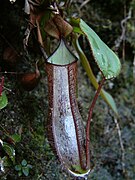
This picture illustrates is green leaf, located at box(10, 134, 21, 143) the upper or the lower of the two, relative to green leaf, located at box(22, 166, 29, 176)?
upper

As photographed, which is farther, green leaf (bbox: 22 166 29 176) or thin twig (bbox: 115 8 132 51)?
thin twig (bbox: 115 8 132 51)

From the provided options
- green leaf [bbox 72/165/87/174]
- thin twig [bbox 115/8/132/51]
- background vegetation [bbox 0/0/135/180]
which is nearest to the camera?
green leaf [bbox 72/165/87/174]

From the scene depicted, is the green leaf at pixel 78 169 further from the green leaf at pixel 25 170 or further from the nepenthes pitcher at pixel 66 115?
the green leaf at pixel 25 170

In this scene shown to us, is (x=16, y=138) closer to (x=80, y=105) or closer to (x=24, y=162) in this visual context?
(x=24, y=162)

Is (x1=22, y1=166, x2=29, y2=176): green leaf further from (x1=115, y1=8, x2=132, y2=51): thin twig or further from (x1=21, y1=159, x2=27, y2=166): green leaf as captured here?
(x1=115, y1=8, x2=132, y2=51): thin twig

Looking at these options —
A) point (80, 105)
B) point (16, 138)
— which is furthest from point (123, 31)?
point (16, 138)

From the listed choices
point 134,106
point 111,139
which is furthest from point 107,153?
point 134,106

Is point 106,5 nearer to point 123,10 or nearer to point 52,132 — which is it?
point 123,10

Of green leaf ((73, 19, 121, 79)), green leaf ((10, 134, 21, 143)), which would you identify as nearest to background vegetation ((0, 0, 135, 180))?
green leaf ((10, 134, 21, 143))
